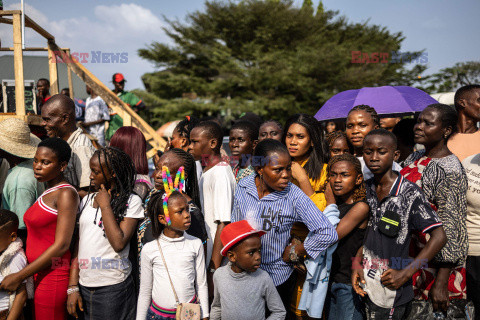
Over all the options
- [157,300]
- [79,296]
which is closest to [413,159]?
[157,300]

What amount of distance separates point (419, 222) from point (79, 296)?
2593 millimetres

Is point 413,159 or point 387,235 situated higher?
point 413,159

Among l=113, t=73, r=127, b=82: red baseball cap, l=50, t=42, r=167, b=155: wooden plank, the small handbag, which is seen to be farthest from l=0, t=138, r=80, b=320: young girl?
l=113, t=73, r=127, b=82: red baseball cap

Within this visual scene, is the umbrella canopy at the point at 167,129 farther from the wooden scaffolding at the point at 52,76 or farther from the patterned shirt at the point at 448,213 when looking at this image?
the patterned shirt at the point at 448,213

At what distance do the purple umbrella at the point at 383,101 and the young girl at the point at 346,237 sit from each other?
1801 millimetres

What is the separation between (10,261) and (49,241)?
330mm

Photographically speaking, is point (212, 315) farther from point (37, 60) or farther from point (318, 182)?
point (37, 60)

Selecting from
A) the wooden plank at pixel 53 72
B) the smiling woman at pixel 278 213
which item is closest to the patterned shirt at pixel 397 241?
the smiling woman at pixel 278 213

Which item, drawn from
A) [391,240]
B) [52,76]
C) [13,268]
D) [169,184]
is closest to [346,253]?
[391,240]

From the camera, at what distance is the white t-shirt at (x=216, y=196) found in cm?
302

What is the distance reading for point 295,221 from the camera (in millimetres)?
2760

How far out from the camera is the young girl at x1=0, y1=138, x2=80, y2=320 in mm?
2770

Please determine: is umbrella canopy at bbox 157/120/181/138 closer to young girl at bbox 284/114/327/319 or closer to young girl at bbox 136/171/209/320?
young girl at bbox 284/114/327/319

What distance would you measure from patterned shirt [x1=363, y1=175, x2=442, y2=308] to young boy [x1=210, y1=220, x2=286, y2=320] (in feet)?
2.33
